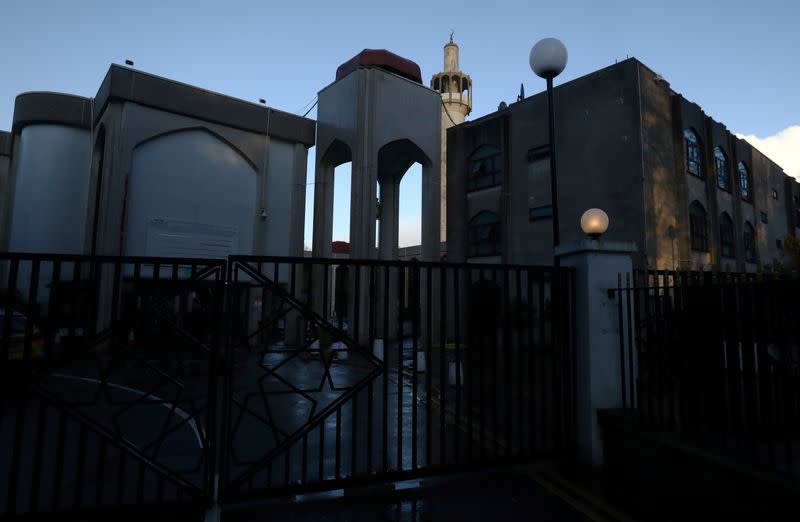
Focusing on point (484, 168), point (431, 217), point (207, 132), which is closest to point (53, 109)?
point (207, 132)

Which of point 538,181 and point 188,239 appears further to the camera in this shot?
point 538,181

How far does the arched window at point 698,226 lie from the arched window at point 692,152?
1622mm

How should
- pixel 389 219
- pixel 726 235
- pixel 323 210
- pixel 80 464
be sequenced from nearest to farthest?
pixel 80 464 < pixel 323 210 < pixel 726 235 < pixel 389 219

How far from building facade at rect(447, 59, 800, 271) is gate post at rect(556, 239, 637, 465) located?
1408 cm

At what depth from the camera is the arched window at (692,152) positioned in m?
21.3

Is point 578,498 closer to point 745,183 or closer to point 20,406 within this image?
point 20,406

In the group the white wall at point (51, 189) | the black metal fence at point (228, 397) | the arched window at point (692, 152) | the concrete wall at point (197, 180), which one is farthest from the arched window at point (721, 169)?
the white wall at point (51, 189)

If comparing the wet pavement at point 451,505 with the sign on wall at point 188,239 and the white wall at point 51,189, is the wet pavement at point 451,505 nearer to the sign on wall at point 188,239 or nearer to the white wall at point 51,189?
the sign on wall at point 188,239

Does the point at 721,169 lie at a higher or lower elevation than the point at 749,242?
higher

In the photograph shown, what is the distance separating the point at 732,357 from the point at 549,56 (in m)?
4.63

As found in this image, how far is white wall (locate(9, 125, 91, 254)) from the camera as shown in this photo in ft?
68.7

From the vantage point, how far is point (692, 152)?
71.7ft

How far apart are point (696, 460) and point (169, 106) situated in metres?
21.5

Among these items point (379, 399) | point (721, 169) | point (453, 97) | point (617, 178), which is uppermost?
point (453, 97)
